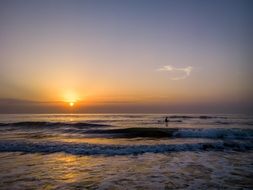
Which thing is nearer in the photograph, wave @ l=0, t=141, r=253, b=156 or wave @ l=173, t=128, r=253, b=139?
wave @ l=0, t=141, r=253, b=156

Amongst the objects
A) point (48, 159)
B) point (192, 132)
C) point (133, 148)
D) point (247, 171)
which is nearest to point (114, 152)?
point (133, 148)

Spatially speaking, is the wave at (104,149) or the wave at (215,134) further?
the wave at (215,134)

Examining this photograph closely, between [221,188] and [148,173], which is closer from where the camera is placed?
[221,188]

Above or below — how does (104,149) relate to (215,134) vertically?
→ above

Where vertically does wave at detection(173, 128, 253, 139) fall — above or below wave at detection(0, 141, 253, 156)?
below

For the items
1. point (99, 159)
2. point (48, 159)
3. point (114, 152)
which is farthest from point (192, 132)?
point (48, 159)

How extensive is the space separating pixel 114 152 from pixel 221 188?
25.6 feet

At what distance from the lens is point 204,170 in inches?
362

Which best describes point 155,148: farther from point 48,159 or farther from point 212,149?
point 48,159

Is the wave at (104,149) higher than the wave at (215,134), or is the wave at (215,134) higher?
the wave at (104,149)

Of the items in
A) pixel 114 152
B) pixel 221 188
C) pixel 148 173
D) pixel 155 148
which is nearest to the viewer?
pixel 221 188

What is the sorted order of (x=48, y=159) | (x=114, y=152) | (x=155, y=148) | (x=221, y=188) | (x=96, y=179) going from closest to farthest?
(x=221, y=188) < (x=96, y=179) < (x=48, y=159) < (x=114, y=152) < (x=155, y=148)

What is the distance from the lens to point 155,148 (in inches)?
588

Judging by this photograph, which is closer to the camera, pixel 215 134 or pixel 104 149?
pixel 104 149
